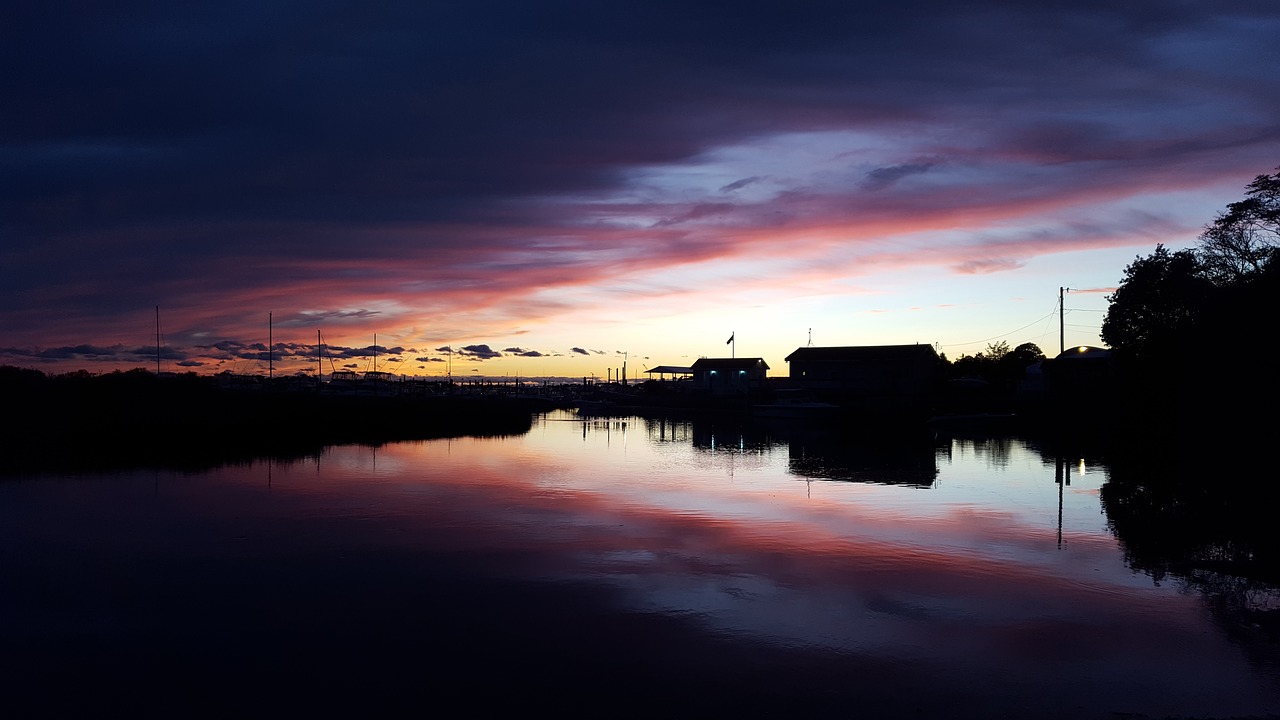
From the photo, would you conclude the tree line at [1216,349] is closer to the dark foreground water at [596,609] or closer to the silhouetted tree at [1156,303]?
the silhouetted tree at [1156,303]

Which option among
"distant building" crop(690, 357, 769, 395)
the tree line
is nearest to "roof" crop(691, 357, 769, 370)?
"distant building" crop(690, 357, 769, 395)

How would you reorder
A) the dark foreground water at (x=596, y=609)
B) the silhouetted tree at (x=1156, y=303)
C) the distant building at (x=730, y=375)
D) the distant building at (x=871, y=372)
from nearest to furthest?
the dark foreground water at (x=596, y=609), the silhouetted tree at (x=1156, y=303), the distant building at (x=871, y=372), the distant building at (x=730, y=375)

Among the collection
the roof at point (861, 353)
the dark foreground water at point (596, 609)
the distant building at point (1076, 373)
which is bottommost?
the dark foreground water at point (596, 609)

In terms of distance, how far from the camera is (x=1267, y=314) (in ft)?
106

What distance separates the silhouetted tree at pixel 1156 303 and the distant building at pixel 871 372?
17803 mm

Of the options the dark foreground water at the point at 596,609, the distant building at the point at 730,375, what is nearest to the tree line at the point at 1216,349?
the dark foreground water at the point at 596,609

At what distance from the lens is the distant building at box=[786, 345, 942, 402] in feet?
275

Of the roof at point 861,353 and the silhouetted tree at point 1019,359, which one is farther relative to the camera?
the silhouetted tree at point 1019,359

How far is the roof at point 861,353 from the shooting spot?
85.0 metres

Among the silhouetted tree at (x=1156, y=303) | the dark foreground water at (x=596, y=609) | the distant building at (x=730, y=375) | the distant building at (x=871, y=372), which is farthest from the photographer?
the distant building at (x=730, y=375)

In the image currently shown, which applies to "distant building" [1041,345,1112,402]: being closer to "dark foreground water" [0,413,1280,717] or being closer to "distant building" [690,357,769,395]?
"distant building" [690,357,769,395]

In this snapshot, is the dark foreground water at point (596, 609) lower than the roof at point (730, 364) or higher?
lower

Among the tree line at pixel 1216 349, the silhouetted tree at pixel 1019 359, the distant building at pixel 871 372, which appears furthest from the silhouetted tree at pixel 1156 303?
the silhouetted tree at pixel 1019 359

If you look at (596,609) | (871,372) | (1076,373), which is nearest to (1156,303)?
(1076,373)
